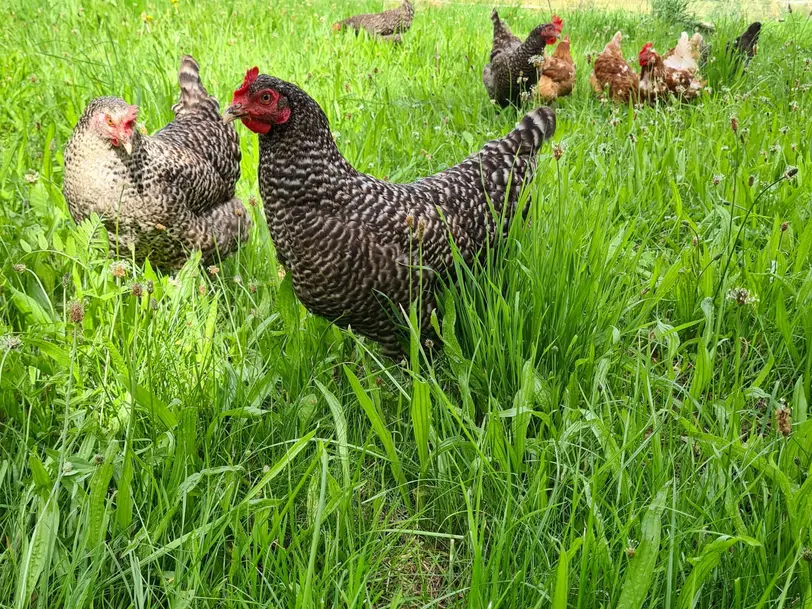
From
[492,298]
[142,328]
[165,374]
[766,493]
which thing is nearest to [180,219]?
[142,328]

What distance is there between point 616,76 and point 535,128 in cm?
284

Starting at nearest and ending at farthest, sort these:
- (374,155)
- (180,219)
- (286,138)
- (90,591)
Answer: (90,591) < (286,138) < (180,219) < (374,155)

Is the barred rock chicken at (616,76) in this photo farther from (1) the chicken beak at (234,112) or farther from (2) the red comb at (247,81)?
(1) the chicken beak at (234,112)

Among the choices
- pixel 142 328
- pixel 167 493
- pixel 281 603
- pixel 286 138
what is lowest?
pixel 281 603

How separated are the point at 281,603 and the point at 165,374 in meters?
0.92

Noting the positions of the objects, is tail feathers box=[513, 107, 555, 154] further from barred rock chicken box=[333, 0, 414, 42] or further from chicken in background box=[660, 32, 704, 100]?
barred rock chicken box=[333, 0, 414, 42]

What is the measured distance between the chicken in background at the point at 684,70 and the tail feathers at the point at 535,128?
2.62 meters

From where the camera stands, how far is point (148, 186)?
318 centimetres

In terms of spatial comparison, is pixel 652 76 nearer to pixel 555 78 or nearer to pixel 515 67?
pixel 555 78

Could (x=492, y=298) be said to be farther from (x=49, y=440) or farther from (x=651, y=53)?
(x=651, y=53)

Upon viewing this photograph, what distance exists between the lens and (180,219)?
329 cm

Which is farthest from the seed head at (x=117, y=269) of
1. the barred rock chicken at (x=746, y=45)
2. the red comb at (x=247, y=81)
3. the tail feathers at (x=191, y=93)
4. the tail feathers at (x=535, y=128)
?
the barred rock chicken at (x=746, y=45)

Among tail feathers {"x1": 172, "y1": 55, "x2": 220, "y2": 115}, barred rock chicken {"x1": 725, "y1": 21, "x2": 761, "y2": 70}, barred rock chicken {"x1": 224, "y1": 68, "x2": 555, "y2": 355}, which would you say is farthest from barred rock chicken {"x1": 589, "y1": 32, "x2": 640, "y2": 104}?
barred rock chicken {"x1": 224, "y1": 68, "x2": 555, "y2": 355}

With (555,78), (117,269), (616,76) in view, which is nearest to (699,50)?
(616,76)
